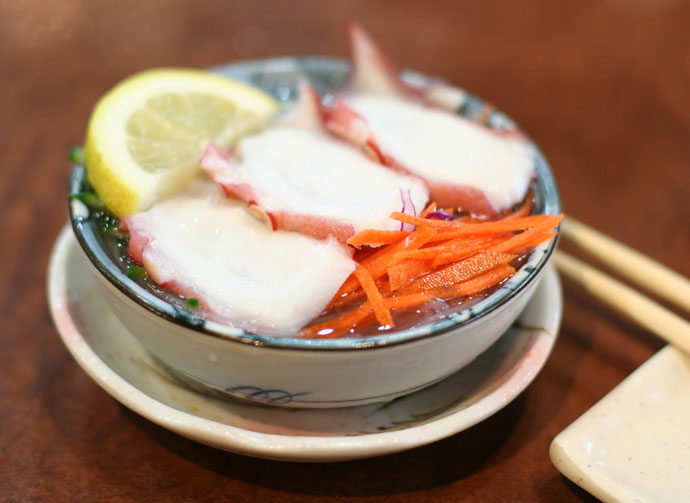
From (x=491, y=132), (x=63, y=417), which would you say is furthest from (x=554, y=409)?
(x=63, y=417)

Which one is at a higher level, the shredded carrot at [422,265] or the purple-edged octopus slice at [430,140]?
the purple-edged octopus slice at [430,140]

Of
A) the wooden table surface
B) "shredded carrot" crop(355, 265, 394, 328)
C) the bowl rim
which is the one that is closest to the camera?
the bowl rim

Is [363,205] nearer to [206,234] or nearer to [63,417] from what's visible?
[206,234]

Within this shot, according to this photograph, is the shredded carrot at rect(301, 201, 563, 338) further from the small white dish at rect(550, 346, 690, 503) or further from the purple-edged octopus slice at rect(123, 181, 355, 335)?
the small white dish at rect(550, 346, 690, 503)

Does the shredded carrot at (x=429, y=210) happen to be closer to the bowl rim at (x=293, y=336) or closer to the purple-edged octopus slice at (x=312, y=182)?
the purple-edged octopus slice at (x=312, y=182)

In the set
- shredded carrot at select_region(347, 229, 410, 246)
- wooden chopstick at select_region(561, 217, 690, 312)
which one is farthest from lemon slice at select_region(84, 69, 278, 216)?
wooden chopstick at select_region(561, 217, 690, 312)

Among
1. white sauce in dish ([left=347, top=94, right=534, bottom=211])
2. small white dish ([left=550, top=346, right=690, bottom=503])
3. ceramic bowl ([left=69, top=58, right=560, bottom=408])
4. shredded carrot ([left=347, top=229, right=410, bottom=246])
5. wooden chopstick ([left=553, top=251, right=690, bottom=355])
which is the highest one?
white sauce in dish ([left=347, top=94, right=534, bottom=211])

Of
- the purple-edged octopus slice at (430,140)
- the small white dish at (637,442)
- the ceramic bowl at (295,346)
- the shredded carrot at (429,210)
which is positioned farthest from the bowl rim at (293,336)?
the small white dish at (637,442)
